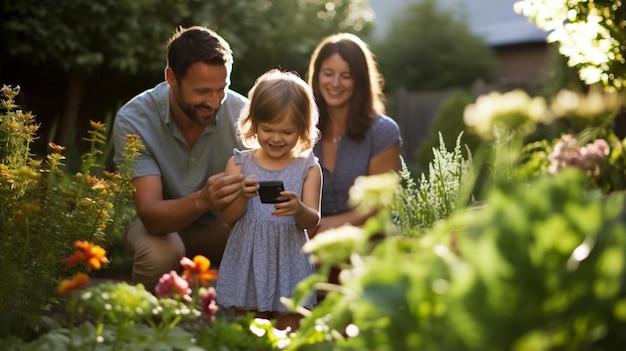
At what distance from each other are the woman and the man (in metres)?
0.50

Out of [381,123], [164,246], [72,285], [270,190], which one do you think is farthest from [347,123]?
[72,285]

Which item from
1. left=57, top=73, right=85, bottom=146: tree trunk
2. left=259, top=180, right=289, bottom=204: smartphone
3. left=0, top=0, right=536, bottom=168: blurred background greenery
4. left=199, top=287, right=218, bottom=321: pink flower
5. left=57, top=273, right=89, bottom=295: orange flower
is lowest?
left=199, top=287, right=218, bottom=321: pink flower

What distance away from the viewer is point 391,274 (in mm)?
1415

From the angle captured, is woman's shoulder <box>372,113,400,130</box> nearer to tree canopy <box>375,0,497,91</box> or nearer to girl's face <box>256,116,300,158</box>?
girl's face <box>256,116,300,158</box>

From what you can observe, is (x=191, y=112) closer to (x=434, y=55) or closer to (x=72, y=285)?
(x=72, y=285)

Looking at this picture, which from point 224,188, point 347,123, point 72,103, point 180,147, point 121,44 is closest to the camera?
point 224,188

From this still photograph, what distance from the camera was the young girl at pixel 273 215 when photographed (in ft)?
10.6

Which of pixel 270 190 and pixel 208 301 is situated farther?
pixel 270 190

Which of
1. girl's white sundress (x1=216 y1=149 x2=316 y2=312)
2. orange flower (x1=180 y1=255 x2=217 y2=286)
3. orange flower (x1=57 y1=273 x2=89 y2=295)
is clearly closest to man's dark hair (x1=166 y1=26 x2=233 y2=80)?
girl's white sundress (x1=216 y1=149 x2=316 y2=312)

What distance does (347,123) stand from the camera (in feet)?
14.3

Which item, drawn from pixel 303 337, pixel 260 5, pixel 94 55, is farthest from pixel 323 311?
pixel 260 5

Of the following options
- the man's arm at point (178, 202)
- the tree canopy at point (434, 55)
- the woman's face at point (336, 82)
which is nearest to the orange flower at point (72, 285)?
the man's arm at point (178, 202)

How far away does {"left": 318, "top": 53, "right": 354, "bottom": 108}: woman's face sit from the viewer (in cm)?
437

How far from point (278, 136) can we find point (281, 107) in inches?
4.2
